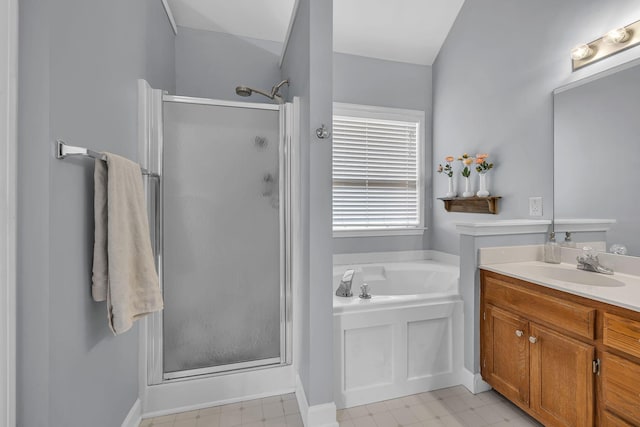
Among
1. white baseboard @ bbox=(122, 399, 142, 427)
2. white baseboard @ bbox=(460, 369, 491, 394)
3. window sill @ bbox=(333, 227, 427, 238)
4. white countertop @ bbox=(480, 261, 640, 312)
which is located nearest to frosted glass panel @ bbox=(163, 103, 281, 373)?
white baseboard @ bbox=(122, 399, 142, 427)

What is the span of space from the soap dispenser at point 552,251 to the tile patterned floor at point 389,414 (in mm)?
933

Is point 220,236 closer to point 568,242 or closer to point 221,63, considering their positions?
point 221,63

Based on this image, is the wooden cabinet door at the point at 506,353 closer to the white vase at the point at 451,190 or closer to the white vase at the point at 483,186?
the white vase at the point at 483,186

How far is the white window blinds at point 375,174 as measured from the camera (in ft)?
9.56

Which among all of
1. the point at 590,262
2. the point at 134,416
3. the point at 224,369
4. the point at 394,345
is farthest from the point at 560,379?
the point at 134,416

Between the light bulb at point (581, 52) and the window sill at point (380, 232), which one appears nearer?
the light bulb at point (581, 52)

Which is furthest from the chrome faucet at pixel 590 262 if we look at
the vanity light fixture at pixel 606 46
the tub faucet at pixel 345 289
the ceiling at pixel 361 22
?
the ceiling at pixel 361 22

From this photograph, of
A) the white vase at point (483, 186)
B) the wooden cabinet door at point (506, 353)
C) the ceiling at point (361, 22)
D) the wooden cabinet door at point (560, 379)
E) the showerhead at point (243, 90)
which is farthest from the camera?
the white vase at point (483, 186)

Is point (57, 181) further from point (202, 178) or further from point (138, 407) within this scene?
point (138, 407)

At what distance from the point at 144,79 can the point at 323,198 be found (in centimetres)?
124

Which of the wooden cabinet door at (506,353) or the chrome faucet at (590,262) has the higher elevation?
the chrome faucet at (590,262)

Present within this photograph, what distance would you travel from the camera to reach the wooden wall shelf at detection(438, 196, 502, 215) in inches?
96.7

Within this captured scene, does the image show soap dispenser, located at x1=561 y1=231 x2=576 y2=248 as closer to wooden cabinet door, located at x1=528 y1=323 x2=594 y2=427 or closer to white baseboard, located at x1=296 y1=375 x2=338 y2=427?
wooden cabinet door, located at x1=528 y1=323 x2=594 y2=427

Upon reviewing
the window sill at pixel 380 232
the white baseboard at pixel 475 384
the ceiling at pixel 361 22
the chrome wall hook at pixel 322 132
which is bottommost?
the white baseboard at pixel 475 384
